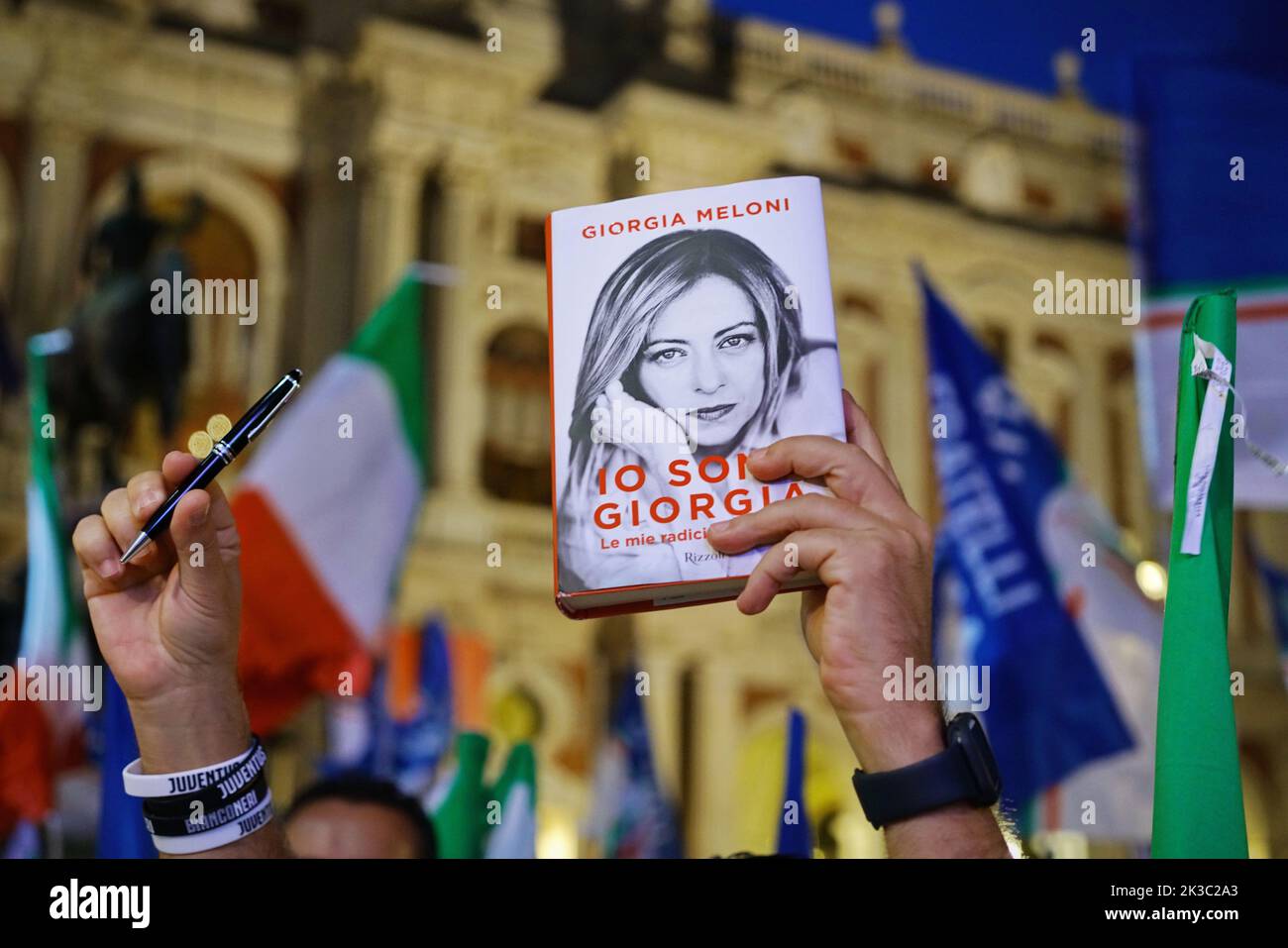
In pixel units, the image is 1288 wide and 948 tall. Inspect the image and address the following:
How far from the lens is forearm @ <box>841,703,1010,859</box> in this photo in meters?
1.33

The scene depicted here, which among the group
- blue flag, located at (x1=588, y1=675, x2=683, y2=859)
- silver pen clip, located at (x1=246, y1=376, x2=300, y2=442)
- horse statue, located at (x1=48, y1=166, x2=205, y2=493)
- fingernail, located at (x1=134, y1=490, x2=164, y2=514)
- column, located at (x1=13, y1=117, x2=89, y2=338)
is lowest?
blue flag, located at (x1=588, y1=675, x2=683, y2=859)

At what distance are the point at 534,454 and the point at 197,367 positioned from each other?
2355 millimetres

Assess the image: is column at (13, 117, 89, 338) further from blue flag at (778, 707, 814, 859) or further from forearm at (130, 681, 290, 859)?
forearm at (130, 681, 290, 859)

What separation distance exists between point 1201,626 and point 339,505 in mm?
4819

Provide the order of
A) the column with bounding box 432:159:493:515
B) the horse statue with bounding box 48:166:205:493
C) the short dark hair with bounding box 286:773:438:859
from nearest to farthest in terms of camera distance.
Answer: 1. the short dark hair with bounding box 286:773:438:859
2. the horse statue with bounding box 48:166:205:493
3. the column with bounding box 432:159:493:515

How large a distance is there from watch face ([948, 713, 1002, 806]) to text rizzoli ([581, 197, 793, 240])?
0.48 meters

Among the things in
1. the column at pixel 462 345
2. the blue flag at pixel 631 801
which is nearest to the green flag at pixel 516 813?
the blue flag at pixel 631 801

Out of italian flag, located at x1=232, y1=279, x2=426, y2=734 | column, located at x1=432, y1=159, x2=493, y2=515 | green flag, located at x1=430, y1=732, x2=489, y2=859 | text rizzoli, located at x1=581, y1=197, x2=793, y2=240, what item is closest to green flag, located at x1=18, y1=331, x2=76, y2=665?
italian flag, located at x1=232, y1=279, x2=426, y2=734

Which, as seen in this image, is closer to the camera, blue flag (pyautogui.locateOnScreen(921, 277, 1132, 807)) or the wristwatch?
the wristwatch

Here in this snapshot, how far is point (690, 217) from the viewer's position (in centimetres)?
147

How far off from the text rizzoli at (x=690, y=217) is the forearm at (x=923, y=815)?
0.45 metres

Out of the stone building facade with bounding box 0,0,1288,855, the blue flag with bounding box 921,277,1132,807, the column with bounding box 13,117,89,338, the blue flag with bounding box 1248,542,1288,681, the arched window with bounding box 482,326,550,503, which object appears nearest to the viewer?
the blue flag with bounding box 921,277,1132,807
